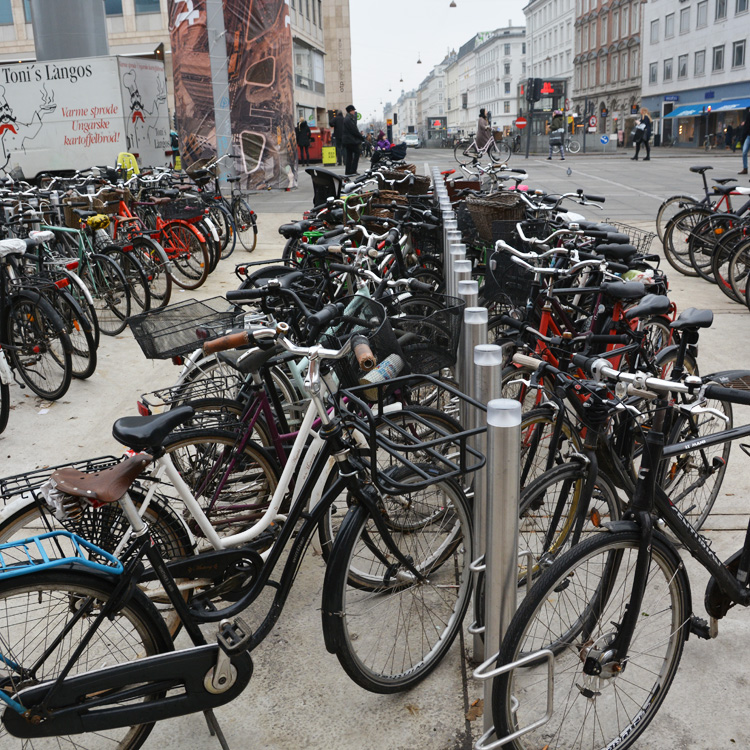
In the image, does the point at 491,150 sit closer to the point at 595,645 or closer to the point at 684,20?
the point at 595,645

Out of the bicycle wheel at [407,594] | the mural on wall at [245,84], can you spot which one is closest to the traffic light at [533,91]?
the mural on wall at [245,84]

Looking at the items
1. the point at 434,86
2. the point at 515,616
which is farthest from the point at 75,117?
the point at 434,86

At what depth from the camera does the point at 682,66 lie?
178ft

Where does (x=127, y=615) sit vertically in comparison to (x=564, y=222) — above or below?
below

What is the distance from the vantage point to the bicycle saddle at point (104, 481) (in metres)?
2.08

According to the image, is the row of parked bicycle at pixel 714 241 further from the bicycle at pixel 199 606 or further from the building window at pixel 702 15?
the building window at pixel 702 15

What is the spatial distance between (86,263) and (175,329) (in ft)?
12.6

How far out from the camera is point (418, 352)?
3205 mm

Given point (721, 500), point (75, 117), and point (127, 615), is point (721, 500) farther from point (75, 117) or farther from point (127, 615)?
point (75, 117)

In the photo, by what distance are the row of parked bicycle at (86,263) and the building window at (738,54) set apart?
45.8m

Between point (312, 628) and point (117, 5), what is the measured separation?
1863 inches

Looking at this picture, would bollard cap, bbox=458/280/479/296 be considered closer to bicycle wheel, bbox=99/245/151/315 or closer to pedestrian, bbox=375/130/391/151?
bicycle wheel, bbox=99/245/151/315

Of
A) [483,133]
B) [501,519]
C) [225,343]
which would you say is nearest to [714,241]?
[225,343]

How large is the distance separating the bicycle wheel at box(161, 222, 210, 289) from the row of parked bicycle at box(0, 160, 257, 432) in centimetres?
1
